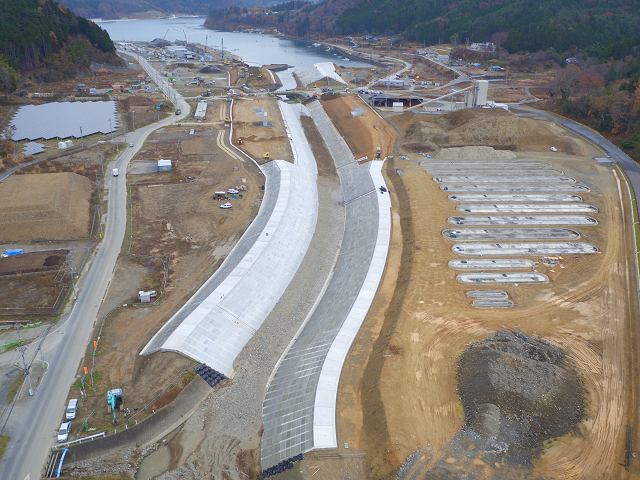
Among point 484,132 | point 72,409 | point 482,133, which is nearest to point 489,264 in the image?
point 72,409

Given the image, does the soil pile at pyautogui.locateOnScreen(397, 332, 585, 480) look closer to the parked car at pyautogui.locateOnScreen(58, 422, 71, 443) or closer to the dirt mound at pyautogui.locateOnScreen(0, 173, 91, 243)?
A: the parked car at pyautogui.locateOnScreen(58, 422, 71, 443)

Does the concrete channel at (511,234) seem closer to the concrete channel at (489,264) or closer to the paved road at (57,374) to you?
the concrete channel at (489,264)

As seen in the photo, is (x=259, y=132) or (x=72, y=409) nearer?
(x=72, y=409)

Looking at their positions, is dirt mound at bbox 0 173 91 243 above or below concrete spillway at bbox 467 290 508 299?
above

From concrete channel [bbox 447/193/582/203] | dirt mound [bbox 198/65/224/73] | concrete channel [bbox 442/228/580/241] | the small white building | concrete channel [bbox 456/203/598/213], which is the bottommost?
the small white building

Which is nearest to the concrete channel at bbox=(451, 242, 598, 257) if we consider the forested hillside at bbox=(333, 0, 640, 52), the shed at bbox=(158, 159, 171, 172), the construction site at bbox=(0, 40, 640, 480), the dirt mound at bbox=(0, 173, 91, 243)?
the construction site at bbox=(0, 40, 640, 480)

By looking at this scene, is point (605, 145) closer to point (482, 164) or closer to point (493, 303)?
point (482, 164)

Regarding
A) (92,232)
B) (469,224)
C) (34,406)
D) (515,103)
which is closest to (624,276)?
(469,224)
